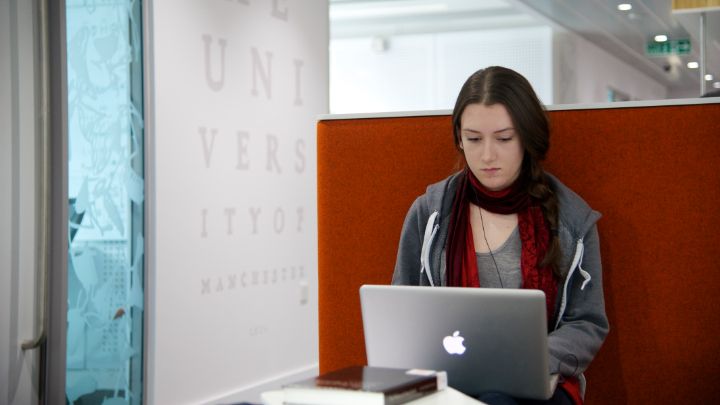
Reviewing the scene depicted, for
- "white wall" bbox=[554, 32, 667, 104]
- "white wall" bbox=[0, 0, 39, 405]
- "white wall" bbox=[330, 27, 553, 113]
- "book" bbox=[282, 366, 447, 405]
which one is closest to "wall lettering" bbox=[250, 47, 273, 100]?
"white wall" bbox=[0, 0, 39, 405]

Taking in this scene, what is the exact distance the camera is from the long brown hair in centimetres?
235

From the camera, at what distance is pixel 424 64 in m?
9.91

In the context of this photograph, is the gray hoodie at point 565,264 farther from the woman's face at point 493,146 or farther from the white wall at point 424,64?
the white wall at point 424,64

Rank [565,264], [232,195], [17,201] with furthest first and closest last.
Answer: [232,195] → [17,201] → [565,264]

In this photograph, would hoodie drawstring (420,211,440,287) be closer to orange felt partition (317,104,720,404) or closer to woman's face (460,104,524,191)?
woman's face (460,104,524,191)

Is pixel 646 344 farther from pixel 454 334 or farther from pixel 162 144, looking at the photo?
pixel 162 144

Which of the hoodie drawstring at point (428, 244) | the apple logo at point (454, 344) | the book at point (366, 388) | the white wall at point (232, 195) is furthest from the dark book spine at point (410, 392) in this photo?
the white wall at point (232, 195)

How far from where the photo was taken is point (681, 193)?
2.51 m

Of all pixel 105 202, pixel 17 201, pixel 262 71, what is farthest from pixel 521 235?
pixel 262 71

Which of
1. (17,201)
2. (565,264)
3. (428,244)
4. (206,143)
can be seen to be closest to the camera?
(565,264)

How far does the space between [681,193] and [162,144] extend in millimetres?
2433

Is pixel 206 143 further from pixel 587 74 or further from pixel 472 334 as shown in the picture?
pixel 587 74

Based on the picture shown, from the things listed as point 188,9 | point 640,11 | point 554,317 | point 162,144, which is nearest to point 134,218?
point 162,144

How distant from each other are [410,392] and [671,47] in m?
10.00
